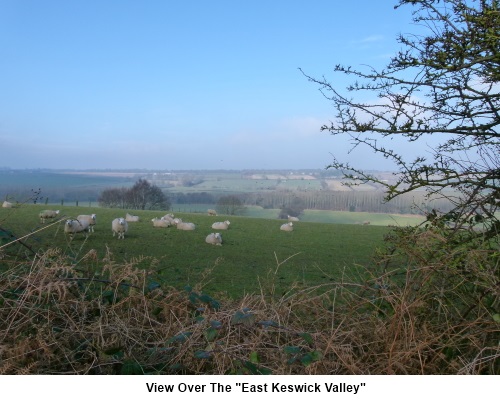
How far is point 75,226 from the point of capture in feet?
38.9

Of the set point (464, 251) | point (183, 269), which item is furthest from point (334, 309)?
point (183, 269)

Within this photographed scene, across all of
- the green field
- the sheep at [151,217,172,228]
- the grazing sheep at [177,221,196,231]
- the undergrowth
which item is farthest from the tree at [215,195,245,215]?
the undergrowth

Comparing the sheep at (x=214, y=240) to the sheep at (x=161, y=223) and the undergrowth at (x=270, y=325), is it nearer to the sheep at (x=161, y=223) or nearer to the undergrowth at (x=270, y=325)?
the sheep at (x=161, y=223)

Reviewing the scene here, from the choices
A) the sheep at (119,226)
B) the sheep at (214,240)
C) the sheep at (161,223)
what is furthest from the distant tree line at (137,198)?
the sheep at (214,240)

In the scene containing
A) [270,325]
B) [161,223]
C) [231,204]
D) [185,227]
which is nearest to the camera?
[270,325]

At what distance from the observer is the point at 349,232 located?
1648 cm

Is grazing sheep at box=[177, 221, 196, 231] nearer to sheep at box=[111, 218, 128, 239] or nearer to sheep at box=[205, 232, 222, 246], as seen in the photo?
sheep at box=[205, 232, 222, 246]

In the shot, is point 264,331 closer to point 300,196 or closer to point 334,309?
point 334,309

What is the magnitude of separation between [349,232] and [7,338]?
14047mm

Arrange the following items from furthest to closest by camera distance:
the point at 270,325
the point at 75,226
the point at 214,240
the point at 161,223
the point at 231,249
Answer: the point at 161,223 → the point at 214,240 → the point at 75,226 → the point at 231,249 → the point at 270,325

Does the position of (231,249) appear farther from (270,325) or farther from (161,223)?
(270,325)

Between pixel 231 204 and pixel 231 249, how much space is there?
43.3 feet

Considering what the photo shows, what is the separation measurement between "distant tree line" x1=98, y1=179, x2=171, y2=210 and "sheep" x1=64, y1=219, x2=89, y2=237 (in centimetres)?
1420

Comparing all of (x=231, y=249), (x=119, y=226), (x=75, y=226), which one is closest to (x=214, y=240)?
(x=231, y=249)
